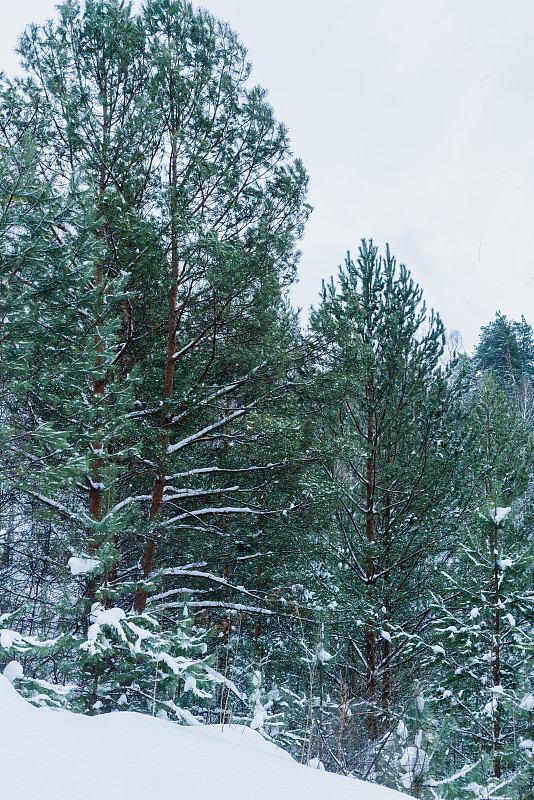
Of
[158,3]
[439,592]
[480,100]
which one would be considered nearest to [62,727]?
[439,592]

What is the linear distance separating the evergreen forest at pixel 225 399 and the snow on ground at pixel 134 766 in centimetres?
259

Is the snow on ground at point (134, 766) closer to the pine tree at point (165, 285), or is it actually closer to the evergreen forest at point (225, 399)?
the evergreen forest at point (225, 399)

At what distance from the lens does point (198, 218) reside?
20.4 ft

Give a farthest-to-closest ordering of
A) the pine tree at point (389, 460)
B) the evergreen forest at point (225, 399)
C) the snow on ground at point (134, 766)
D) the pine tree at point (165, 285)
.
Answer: the pine tree at point (389, 460), the pine tree at point (165, 285), the evergreen forest at point (225, 399), the snow on ground at point (134, 766)

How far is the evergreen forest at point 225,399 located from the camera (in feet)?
17.4

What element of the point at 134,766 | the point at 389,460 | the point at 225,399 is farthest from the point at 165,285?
the point at 134,766

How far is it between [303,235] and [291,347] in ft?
6.02

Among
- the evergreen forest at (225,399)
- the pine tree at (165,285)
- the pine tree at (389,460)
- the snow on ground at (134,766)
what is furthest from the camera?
the pine tree at (389,460)

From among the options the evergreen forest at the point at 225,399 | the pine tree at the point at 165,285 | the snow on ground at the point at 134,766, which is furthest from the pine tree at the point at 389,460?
the snow on ground at the point at 134,766

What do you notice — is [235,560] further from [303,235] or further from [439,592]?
[303,235]

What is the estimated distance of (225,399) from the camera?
737 centimetres

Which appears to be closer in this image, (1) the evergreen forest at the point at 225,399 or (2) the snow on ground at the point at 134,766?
(2) the snow on ground at the point at 134,766

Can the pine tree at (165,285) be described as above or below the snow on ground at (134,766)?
above

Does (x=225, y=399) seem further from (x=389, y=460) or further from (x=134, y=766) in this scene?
(x=134, y=766)
